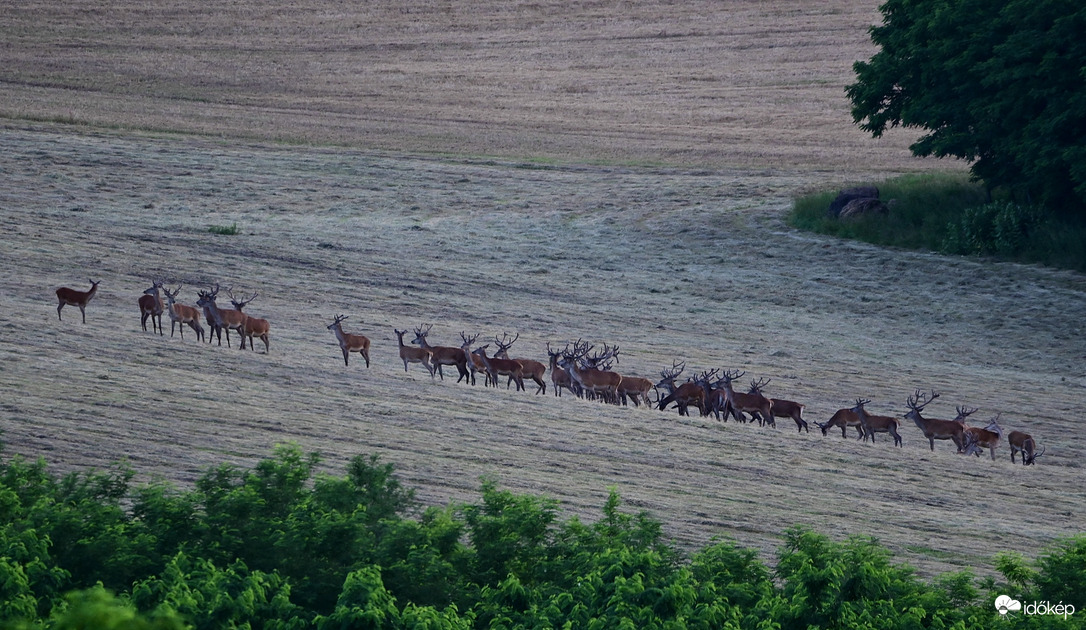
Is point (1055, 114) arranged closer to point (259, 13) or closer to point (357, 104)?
point (357, 104)

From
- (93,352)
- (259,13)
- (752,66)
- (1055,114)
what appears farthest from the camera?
(259,13)

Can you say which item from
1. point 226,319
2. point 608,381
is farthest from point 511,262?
point 608,381

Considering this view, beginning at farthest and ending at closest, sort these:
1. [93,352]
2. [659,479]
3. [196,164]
Result: [196,164] < [93,352] < [659,479]

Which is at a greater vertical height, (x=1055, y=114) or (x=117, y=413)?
(x=1055, y=114)

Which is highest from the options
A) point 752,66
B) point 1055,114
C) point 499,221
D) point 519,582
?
point 752,66

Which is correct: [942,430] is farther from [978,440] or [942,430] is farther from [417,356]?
[417,356]

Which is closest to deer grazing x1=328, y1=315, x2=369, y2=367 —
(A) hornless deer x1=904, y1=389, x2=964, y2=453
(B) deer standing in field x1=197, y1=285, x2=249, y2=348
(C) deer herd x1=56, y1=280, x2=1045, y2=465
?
(C) deer herd x1=56, y1=280, x2=1045, y2=465

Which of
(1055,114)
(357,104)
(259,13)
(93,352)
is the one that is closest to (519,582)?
(93,352)

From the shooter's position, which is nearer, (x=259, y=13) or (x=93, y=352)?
(x=93, y=352)
